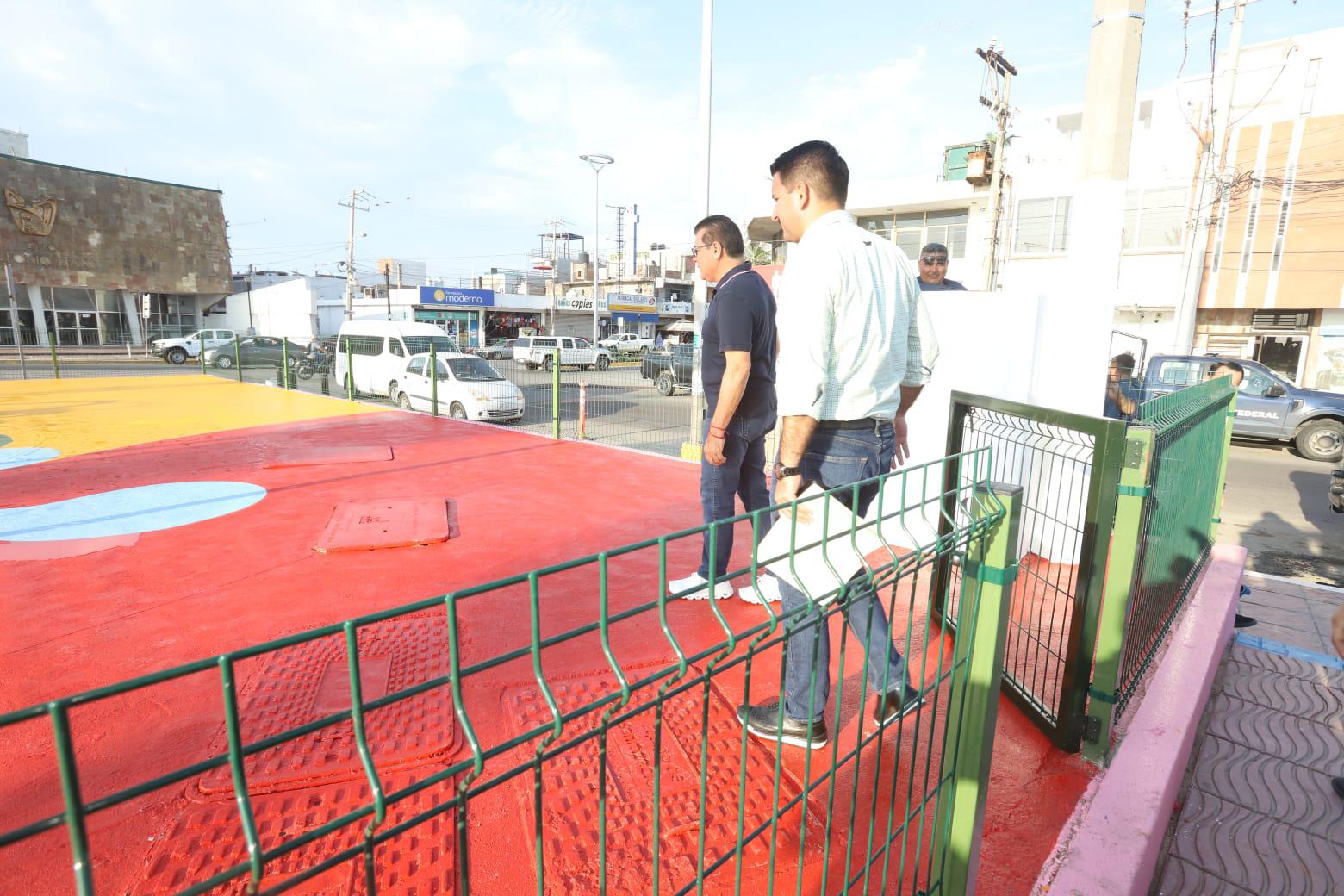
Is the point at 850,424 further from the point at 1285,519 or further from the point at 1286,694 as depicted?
the point at 1285,519

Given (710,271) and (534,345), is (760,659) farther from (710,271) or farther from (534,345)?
(534,345)

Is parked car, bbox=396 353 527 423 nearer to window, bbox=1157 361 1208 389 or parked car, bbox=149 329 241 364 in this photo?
window, bbox=1157 361 1208 389

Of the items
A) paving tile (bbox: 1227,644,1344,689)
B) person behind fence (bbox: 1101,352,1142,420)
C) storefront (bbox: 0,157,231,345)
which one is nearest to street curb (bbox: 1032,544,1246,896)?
paving tile (bbox: 1227,644,1344,689)

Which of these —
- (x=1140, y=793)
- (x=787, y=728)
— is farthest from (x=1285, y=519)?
(x=787, y=728)

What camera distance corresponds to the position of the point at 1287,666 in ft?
12.2

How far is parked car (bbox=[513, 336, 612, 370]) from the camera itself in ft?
87.9

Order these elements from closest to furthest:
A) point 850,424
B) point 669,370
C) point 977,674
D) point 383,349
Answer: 1. point 977,674
2. point 850,424
3. point 383,349
4. point 669,370

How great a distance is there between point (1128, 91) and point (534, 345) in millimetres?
27855

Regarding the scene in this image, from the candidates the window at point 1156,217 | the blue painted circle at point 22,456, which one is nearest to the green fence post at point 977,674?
the blue painted circle at point 22,456

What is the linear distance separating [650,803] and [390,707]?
3.73ft

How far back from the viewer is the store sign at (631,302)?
47969 millimetres

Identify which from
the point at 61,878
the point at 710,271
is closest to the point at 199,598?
the point at 61,878

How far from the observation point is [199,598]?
11.8ft

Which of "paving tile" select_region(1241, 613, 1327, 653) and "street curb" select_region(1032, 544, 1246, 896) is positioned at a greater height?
"street curb" select_region(1032, 544, 1246, 896)
